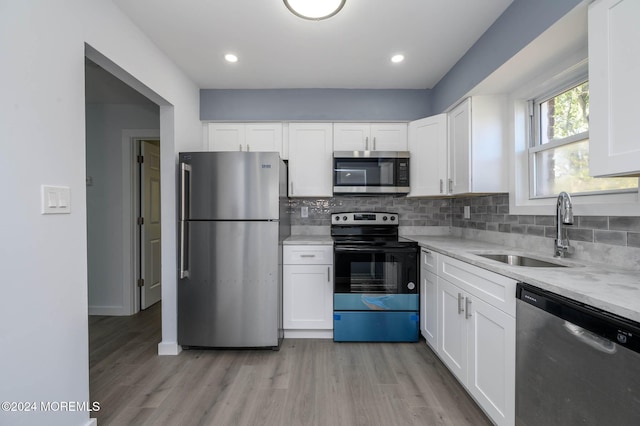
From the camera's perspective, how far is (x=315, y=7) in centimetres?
149

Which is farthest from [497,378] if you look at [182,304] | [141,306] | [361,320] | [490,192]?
[141,306]

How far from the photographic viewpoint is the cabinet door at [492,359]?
1.30 meters

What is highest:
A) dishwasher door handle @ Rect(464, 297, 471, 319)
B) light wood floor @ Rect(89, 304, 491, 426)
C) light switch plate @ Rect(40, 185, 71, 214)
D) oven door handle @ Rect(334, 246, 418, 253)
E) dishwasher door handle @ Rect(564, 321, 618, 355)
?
light switch plate @ Rect(40, 185, 71, 214)

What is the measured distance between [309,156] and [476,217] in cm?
173

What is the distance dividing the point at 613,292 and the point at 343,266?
66.9 inches

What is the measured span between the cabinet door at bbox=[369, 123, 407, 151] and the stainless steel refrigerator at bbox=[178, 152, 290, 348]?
117 cm

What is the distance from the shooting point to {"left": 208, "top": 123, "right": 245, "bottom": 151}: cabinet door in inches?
113

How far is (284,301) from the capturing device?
98.4 inches

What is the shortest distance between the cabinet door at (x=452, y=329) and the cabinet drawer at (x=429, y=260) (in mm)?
127

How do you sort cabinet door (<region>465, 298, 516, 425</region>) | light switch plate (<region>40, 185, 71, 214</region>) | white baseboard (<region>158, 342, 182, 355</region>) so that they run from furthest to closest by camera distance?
white baseboard (<region>158, 342, 182, 355</region>) < cabinet door (<region>465, 298, 516, 425</region>) < light switch plate (<region>40, 185, 71, 214</region>)

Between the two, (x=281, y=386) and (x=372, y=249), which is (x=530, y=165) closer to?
(x=372, y=249)

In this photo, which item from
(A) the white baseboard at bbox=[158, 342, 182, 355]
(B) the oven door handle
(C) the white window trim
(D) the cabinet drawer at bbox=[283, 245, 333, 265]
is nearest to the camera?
(C) the white window trim

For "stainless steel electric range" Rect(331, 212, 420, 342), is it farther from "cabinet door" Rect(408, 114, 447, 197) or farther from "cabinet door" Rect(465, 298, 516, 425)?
"cabinet door" Rect(465, 298, 516, 425)

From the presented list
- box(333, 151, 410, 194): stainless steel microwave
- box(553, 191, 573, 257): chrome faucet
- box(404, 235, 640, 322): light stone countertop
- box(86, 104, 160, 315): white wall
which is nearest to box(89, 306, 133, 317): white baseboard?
box(86, 104, 160, 315): white wall
